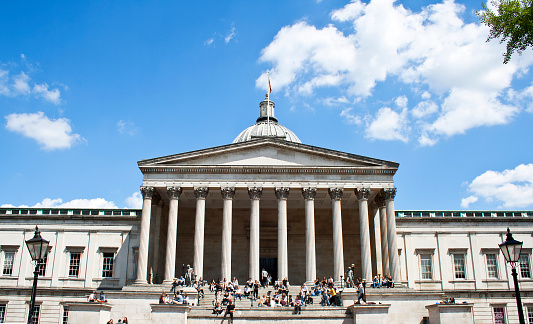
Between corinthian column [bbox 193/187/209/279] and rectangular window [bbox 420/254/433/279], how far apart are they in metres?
20.2

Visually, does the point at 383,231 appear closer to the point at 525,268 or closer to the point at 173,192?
the point at 525,268

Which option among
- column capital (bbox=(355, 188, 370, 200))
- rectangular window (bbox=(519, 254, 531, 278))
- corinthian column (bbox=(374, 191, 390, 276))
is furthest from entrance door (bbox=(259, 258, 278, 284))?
rectangular window (bbox=(519, 254, 531, 278))

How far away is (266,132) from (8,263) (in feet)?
102

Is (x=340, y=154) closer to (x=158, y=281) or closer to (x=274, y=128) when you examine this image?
(x=158, y=281)

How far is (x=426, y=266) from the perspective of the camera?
46.5 m

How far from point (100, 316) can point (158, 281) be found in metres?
14.8

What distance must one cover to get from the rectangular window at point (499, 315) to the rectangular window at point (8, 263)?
4305cm

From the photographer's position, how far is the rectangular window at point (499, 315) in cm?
4378

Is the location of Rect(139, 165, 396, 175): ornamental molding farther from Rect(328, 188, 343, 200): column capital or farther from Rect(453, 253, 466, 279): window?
Rect(453, 253, 466, 279): window

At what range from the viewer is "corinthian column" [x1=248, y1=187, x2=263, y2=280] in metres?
39.0

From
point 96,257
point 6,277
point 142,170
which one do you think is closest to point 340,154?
point 142,170

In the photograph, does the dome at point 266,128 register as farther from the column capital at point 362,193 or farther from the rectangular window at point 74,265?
the rectangular window at point 74,265

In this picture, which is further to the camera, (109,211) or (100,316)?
(109,211)

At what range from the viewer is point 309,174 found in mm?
41781
